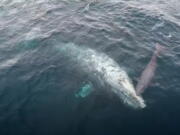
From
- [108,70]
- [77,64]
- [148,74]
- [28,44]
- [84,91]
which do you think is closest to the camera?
[84,91]

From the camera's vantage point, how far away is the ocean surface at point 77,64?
35.7 ft

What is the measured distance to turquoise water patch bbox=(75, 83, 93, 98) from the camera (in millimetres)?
12055

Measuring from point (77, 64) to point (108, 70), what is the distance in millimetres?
1739

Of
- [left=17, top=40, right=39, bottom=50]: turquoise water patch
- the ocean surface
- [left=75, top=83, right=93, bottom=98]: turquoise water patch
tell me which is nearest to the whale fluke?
the ocean surface

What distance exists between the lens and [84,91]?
40.2ft

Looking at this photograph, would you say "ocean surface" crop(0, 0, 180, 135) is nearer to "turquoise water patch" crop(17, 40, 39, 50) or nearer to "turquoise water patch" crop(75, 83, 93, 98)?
"turquoise water patch" crop(17, 40, 39, 50)

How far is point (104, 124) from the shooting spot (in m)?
10.7

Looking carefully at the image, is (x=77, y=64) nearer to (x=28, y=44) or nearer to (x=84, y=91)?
(x=84, y=91)

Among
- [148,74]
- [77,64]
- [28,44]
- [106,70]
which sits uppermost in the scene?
[148,74]

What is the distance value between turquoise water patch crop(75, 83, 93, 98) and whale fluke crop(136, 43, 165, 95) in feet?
6.94

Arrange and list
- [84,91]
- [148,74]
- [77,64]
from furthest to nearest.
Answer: [77,64] → [148,74] → [84,91]

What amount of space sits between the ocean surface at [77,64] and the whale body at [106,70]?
9.5 inches

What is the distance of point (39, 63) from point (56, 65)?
3.12ft

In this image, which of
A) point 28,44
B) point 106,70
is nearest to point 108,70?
point 106,70
